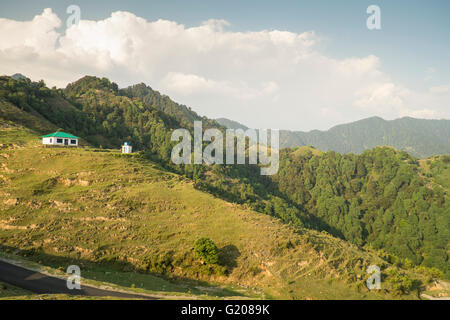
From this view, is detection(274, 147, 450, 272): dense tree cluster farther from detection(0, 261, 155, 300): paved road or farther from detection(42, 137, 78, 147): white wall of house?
detection(42, 137, 78, 147): white wall of house

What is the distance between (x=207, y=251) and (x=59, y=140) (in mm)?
45749

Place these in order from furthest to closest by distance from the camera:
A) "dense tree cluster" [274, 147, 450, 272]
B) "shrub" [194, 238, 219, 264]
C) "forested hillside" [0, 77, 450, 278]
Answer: "dense tree cluster" [274, 147, 450, 272]
"forested hillside" [0, 77, 450, 278]
"shrub" [194, 238, 219, 264]

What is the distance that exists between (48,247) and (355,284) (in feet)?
124

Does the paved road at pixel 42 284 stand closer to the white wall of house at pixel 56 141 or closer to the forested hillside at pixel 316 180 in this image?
the white wall of house at pixel 56 141

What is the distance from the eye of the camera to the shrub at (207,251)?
31328 mm

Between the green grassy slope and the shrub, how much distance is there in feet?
4.32

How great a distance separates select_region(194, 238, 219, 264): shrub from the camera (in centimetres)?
3133

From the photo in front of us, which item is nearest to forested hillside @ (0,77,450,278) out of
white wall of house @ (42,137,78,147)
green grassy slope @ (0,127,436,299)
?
white wall of house @ (42,137,78,147)

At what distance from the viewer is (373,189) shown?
476 feet

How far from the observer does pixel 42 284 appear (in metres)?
22.1

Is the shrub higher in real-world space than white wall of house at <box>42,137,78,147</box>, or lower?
lower

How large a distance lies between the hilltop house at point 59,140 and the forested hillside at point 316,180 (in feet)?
73.3

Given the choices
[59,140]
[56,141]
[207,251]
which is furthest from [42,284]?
[59,140]
